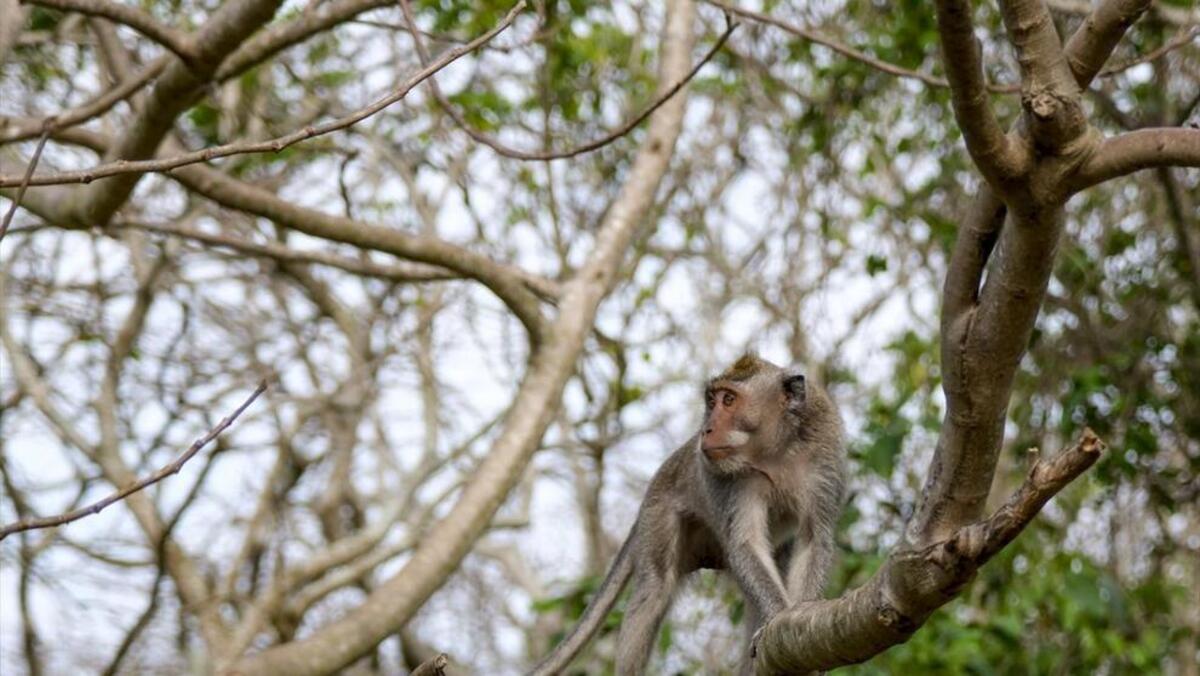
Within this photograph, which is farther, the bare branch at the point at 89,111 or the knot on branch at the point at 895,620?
the bare branch at the point at 89,111

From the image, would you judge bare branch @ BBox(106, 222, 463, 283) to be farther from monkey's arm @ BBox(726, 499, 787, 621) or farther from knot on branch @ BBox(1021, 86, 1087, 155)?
knot on branch @ BBox(1021, 86, 1087, 155)

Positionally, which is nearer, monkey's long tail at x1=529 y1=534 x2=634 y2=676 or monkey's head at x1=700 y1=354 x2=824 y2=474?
monkey's long tail at x1=529 y1=534 x2=634 y2=676

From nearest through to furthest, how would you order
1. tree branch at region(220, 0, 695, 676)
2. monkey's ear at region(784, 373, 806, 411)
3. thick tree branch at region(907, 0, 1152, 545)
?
thick tree branch at region(907, 0, 1152, 545) → tree branch at region(220, 0, 695, 676) → monkey's ear at region(784, 373, 806, 411)

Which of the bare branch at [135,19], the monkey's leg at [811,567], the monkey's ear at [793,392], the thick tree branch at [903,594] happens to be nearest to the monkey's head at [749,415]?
the monkey's ear at [793,392]

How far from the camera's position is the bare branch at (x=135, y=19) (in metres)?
5.43

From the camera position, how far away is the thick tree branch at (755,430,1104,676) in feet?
9.41

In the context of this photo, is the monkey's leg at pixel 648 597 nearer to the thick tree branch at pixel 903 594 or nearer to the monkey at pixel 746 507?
the monkey at pixel 746 507

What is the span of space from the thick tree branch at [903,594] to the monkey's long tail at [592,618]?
1.74 metres

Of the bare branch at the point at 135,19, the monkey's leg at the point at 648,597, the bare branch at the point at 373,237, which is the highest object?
the bare branch at the point at 135,19

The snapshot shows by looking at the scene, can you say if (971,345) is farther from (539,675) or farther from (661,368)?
(661,368)

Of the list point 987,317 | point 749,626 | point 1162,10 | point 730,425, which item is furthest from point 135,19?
point 1162,10

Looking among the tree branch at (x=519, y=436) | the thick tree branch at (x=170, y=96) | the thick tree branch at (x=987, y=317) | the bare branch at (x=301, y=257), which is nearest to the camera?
the thick tree branch at (x=987, y=317)

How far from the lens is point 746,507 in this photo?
5.79 m

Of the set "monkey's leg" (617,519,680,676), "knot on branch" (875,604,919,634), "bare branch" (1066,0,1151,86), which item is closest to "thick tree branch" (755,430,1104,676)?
"knot on branch" (875,604,919,634)
